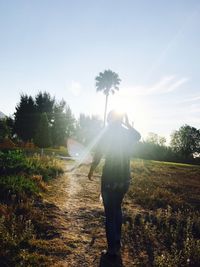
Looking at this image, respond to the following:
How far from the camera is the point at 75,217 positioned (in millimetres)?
6848

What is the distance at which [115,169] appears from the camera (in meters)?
4.79

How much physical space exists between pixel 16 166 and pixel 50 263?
25.6 feet

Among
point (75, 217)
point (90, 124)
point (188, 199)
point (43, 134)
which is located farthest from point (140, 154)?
point (75, 217)

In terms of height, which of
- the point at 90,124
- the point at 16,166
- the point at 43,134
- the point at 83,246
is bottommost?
the point at 83,246

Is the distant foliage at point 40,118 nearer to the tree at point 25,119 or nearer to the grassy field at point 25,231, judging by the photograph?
the tree at point 25,119

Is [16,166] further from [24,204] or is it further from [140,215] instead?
[140,215]

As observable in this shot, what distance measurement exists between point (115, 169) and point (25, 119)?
45.8 m

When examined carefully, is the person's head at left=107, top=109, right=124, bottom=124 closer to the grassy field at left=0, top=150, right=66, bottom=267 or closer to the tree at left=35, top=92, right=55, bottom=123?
the grassy field at left=0, top=150, right=66, bottom=267

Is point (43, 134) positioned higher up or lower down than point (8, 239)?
higher up

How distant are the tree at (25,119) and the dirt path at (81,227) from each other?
3891cm

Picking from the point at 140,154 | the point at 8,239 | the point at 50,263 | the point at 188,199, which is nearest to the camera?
the point at 50,263

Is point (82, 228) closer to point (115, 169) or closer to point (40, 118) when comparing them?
point (115, 169)

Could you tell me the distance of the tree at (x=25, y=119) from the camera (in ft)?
157

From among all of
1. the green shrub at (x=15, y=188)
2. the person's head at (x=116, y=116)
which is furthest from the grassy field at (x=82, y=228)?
the person's head at (x=116, y=116)
